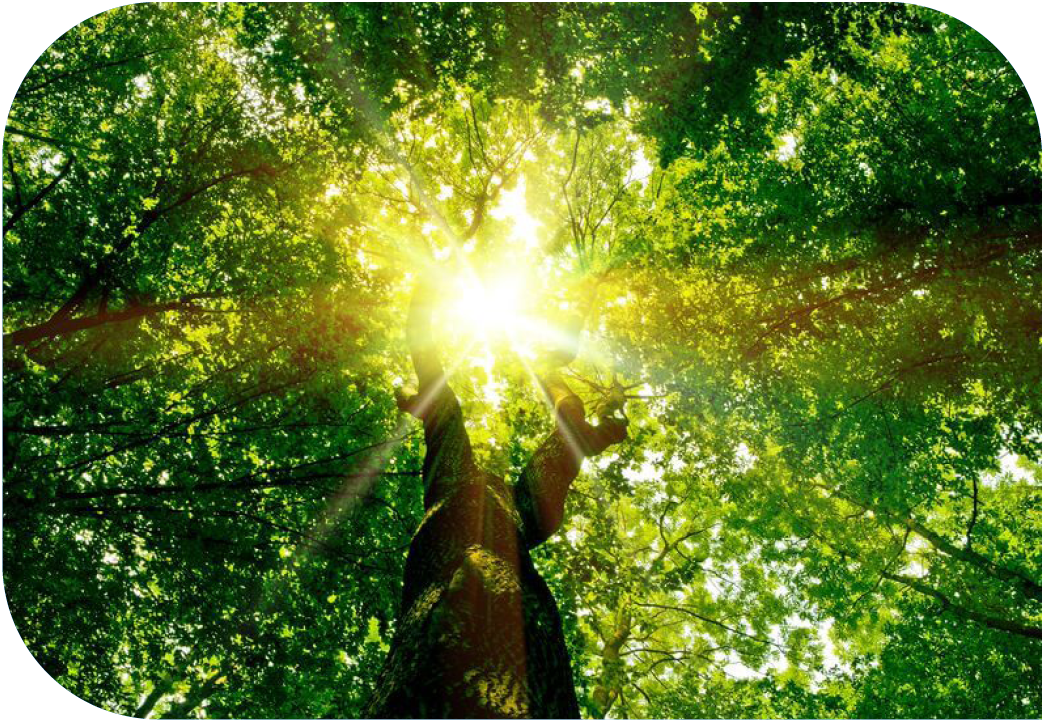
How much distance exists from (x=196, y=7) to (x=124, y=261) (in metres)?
3.36

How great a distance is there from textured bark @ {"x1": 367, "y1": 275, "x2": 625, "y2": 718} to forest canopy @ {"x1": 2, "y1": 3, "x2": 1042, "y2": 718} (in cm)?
139

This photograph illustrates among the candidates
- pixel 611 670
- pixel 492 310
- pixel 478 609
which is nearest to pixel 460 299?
pixel 492 310

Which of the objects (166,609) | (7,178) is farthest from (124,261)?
(166,609)

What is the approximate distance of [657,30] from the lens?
172 inches

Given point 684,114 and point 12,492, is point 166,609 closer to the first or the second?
point 12,492

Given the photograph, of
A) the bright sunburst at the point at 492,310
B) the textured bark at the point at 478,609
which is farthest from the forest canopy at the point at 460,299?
the textured bark at the point at 478,609

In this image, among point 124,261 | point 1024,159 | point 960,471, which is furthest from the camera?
point 960,471

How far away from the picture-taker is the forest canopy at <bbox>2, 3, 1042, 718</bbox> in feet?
16.4

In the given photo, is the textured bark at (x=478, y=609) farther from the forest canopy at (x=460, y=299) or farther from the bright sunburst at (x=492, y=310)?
the bright sunburst at (x=492, y=310)

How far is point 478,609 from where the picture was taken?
2678 millimetres

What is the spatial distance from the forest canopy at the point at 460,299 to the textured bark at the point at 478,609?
54.6 inches

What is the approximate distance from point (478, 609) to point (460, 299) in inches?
301

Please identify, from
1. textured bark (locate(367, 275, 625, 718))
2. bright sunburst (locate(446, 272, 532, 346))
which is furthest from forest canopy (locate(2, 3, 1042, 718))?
textured bark (locate(367, 275, 625, 718))

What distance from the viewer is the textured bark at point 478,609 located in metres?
2.22
